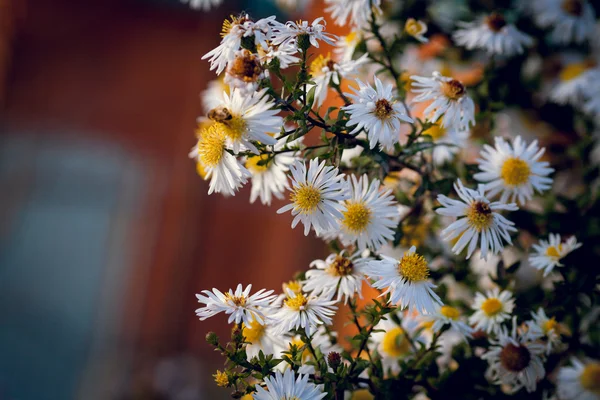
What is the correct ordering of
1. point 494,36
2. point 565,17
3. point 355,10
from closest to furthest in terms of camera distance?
point 355,10, point 494,36, point 565,17

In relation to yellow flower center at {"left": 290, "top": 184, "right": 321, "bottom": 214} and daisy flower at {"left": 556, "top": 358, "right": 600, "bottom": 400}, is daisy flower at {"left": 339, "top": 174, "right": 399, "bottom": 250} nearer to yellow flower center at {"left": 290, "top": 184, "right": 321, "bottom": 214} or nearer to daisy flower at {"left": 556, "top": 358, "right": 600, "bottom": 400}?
yellow flower center at {"left": 290, "top": 184, "right": 321, "bottom": 214}

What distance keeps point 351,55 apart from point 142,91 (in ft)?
7.05

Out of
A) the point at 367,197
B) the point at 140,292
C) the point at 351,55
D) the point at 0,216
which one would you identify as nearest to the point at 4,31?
the point at 0,216

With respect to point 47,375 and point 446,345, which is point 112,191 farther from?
point 446,345

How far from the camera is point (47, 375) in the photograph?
8.68ft

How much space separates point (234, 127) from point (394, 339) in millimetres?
372

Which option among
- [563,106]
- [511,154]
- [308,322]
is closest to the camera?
[308,322]

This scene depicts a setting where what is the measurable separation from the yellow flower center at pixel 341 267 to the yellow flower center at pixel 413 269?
7cm

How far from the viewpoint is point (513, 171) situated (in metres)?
0.73

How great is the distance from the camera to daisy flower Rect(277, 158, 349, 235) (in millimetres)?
578

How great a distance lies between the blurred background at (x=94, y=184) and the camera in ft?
8.63

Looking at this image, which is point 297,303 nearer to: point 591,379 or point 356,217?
point 356,217

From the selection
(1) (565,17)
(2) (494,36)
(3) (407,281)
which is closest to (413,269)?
(3) (407,281)

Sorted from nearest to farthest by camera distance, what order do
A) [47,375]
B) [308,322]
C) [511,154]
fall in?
[308,322]
[511,154]
[47,375]
